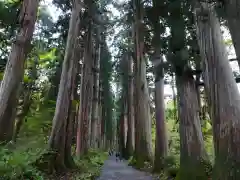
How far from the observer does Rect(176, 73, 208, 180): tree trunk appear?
6.94 metres

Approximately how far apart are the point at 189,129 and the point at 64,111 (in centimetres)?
446

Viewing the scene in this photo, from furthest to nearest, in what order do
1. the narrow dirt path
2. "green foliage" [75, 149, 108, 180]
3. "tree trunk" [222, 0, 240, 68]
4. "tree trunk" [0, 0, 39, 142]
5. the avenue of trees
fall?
1. the narrow dirt path
2. "green foliage" [75, 149, 108, 180]
3. "tree trunk" [0, 0, 39, 142]
4. the avenue of trees
5. "tree trunk" [222, 0, 240, 68]

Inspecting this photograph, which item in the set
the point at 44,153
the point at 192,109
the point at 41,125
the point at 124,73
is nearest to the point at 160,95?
the point at 192,109

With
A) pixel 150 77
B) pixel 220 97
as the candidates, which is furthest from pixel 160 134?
pixel 150 77

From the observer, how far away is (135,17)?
1328 cm

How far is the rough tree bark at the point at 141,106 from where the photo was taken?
13028 mm

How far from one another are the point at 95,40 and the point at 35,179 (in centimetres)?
1423

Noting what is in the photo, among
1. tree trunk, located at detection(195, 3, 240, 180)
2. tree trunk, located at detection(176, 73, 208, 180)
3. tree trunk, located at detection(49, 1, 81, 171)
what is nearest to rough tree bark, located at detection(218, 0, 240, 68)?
tree trunk, located at detection(195, 3, 240, 180)

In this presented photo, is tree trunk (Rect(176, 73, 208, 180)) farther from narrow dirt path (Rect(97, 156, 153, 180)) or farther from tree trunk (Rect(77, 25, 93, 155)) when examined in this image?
tree trunk (Rect(77, 25, 93, 155))

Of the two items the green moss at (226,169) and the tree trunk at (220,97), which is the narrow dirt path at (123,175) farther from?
the tree trunk at (220,97)

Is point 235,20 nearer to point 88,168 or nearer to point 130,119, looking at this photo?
point 88,168

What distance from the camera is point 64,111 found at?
9188mm

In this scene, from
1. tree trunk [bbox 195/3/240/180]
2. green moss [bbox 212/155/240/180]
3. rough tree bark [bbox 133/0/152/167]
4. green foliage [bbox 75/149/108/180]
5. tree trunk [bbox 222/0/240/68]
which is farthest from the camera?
rough tree bark [bbox 133/0/152/167]

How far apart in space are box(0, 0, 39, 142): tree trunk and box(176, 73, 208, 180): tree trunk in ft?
15.2
